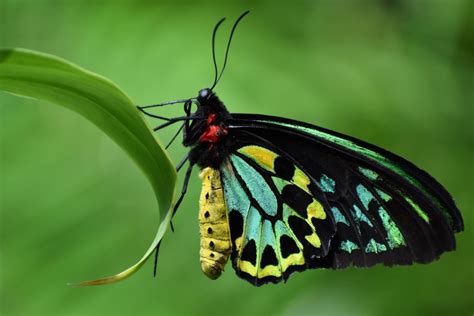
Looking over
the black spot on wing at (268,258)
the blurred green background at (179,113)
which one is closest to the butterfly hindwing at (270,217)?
the black spot on wing at (268,258)

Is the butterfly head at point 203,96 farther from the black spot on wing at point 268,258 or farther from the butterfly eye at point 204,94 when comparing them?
the black spot on wing at point 268,258

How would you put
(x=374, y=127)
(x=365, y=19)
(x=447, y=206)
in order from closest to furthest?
(x=447, y=206), (x=374, y=127), (x=365, y=19)

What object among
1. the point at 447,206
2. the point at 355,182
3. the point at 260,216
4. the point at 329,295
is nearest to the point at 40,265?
the point at 329,295

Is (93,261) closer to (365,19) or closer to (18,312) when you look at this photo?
(18,312)

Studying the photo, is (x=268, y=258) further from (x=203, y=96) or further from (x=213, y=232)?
(x=203, y=96)

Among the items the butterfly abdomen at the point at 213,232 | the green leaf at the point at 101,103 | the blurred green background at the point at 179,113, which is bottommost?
the green leaf at the point at 101,103

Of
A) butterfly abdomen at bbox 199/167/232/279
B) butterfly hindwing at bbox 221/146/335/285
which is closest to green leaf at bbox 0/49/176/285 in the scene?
butterfly abdomen at bbox 199/167/232/279
